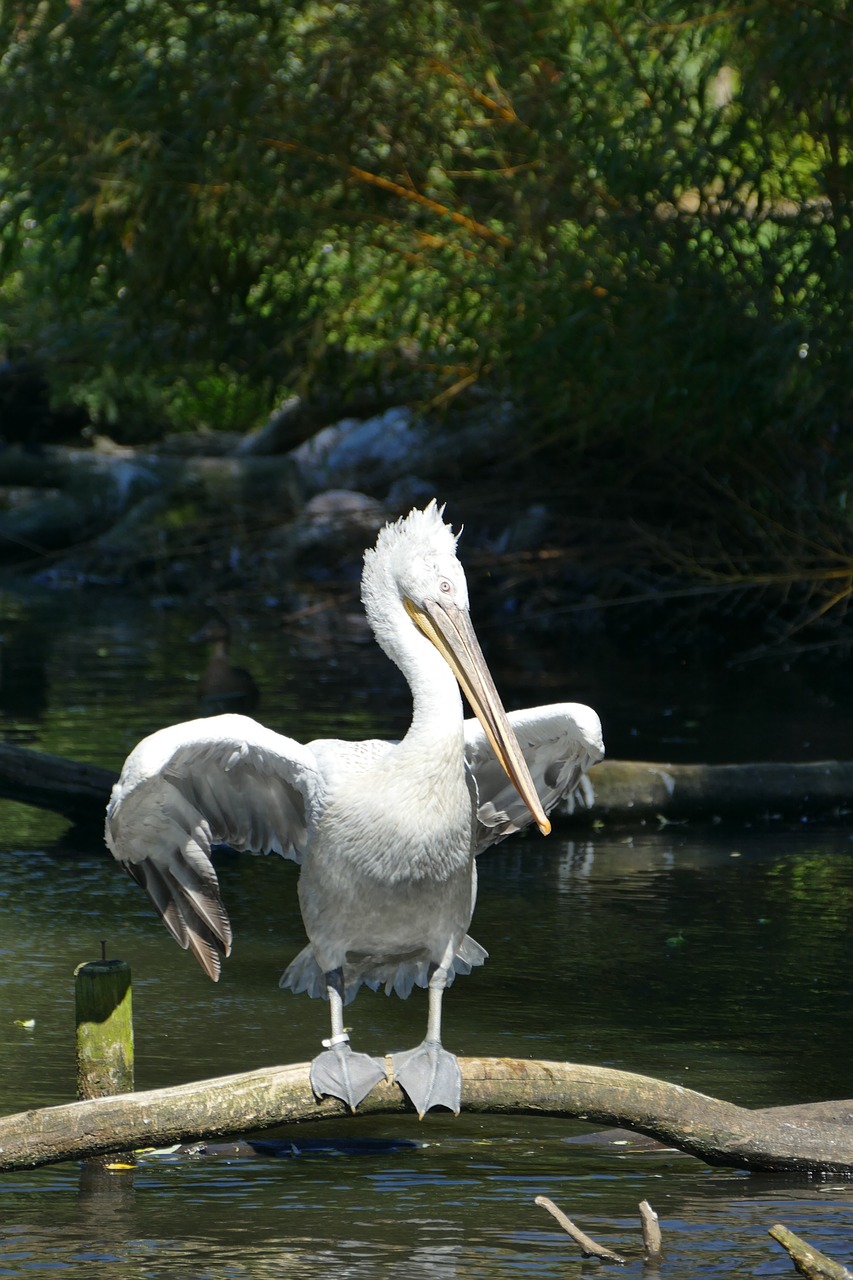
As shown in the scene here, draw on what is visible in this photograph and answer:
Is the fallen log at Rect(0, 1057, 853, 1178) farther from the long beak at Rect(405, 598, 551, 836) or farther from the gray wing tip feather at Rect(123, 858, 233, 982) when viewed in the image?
the long beak at Rect(405, 598, 551, 836)

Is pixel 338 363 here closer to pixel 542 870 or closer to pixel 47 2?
pixel 47 2

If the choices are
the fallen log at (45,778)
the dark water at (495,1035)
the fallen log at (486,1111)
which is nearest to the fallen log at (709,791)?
the dark water at (495,1035)

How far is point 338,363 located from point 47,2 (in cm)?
346

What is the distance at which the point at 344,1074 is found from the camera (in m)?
3.99

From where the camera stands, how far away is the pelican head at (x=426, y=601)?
173 inches

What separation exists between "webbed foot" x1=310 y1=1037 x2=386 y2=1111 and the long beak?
651mm

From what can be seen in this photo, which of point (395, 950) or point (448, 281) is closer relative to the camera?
point (395, 950)

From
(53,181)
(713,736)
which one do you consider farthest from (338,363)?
(713,736)

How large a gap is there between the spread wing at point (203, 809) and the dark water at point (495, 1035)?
634 millimetres

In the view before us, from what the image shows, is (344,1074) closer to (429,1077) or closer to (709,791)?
(429,1077)

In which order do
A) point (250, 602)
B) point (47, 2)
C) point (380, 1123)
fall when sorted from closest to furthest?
point (380, 1123), point (47, 2), point (250, 602)

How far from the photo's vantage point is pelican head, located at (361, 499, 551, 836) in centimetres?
439

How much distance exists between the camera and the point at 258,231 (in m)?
14.0

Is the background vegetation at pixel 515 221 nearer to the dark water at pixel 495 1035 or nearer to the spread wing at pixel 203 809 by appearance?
the dark water at pixel 495 1035
